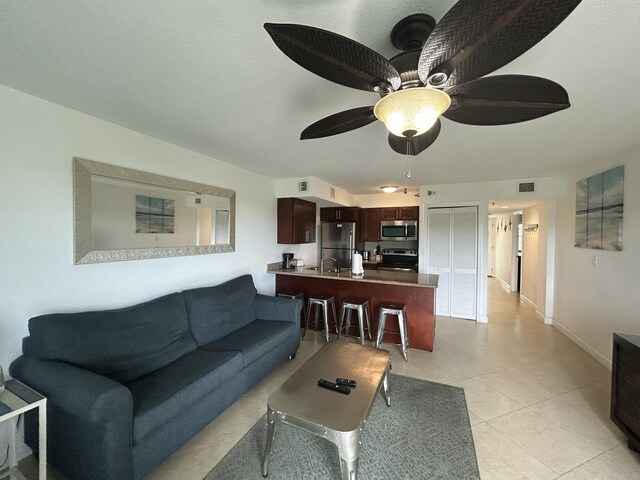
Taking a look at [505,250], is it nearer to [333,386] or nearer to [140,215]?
[333,386]

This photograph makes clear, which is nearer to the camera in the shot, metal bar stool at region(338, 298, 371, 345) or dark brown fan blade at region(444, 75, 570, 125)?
dark brown fan blade at region(444, 75, 570, 125)

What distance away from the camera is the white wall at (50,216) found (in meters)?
1.65

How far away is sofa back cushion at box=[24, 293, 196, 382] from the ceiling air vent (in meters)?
4.97

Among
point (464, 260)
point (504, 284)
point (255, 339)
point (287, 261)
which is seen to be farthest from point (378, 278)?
point (504, 284)

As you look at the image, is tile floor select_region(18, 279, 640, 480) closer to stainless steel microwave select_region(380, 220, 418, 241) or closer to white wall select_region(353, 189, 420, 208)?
stainless steel microwave select_region(380, 220, 418, 241)

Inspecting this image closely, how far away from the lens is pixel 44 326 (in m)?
1.59

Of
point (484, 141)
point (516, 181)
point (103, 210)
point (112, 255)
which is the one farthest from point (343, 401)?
point (516, 181)

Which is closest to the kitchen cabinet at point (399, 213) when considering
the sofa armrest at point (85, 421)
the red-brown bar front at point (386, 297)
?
the red-brown bar front at point (386, 297)

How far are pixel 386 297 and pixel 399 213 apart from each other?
249 cm

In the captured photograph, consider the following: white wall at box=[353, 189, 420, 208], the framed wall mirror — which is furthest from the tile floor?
white wall at box=[353, 189, 420, 208]

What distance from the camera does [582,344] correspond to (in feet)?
11.0

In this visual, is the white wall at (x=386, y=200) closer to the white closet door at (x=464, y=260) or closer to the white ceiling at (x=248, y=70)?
the white closet door at (x=464, y=260)

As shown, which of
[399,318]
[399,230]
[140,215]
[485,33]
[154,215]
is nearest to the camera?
[485,33]

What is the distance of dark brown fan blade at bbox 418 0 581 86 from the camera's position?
2.25ft
